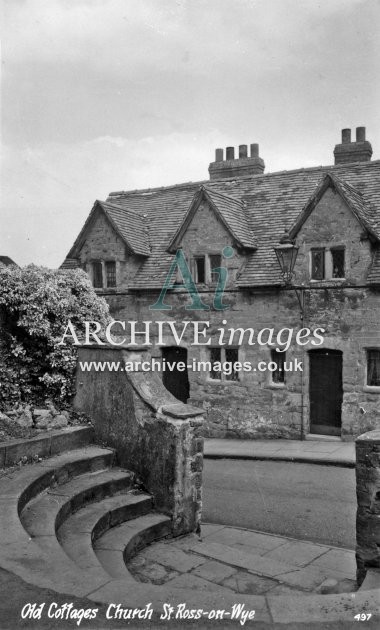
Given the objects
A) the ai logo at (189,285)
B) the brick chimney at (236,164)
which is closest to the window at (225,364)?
the ai logo at (189,285)

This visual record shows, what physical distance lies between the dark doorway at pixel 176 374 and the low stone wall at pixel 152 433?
1034 centimetres

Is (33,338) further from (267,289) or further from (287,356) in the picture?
(287,356)

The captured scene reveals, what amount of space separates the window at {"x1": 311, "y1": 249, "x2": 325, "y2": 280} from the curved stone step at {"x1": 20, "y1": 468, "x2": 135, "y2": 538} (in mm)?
10681

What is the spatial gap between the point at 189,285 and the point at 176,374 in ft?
10.6

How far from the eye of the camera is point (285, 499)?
11.3 m

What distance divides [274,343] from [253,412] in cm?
234

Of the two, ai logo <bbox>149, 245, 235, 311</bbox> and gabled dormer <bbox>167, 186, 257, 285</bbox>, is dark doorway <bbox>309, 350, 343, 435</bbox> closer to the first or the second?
ai logo <bbox>149, 245, 235, 311</bbox>

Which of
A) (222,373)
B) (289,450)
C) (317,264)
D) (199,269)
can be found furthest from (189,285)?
(289,450)

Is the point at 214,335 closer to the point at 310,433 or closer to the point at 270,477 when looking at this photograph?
the point at 310,433

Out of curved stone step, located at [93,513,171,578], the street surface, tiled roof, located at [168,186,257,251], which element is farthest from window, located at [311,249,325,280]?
curved stone step, located at [93,513,171,578]

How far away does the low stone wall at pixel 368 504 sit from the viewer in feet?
21.3

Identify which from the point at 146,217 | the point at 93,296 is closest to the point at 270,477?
the point at 93,296

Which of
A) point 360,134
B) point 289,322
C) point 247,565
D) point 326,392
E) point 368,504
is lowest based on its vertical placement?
point 247,565

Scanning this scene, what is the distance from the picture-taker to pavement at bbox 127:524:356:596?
261 inches
